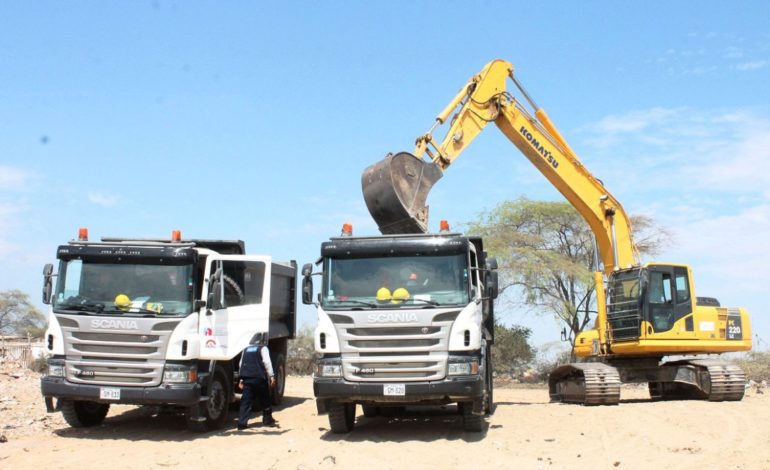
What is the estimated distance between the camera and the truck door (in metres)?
12.4

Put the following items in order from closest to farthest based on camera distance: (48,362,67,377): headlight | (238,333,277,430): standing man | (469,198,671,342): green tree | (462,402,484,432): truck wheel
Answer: (462,402,484,432): truck wheel → (48,362,67,377): headlight → (238,333,277,430): standing man → (469,198,671,342): green tree

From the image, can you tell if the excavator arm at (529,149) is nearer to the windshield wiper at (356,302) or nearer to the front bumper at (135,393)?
the windshield wiper at (356,302)

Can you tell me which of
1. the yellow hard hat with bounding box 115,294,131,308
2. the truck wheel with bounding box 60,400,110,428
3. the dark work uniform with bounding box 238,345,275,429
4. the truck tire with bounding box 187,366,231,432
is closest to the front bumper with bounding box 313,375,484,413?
the dark work uniform with bounding box 238,345,275,429

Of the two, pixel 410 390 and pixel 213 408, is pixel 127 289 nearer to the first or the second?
pixel 213 408

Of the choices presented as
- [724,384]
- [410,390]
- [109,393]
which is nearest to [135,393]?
[109,393]

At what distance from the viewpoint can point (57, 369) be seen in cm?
1198

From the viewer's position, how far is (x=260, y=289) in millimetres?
15133

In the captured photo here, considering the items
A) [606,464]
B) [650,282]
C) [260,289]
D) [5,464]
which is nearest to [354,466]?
[606,464]

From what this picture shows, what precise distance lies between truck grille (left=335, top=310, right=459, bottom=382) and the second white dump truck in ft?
0.05

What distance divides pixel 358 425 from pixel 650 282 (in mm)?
7359

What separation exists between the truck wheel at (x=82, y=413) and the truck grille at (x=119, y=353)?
0.95 m

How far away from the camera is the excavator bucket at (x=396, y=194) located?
1414 centimetres

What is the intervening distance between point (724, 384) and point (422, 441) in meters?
8.34

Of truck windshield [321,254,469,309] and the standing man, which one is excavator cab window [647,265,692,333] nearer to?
truck windshield [321,254,469,309]
